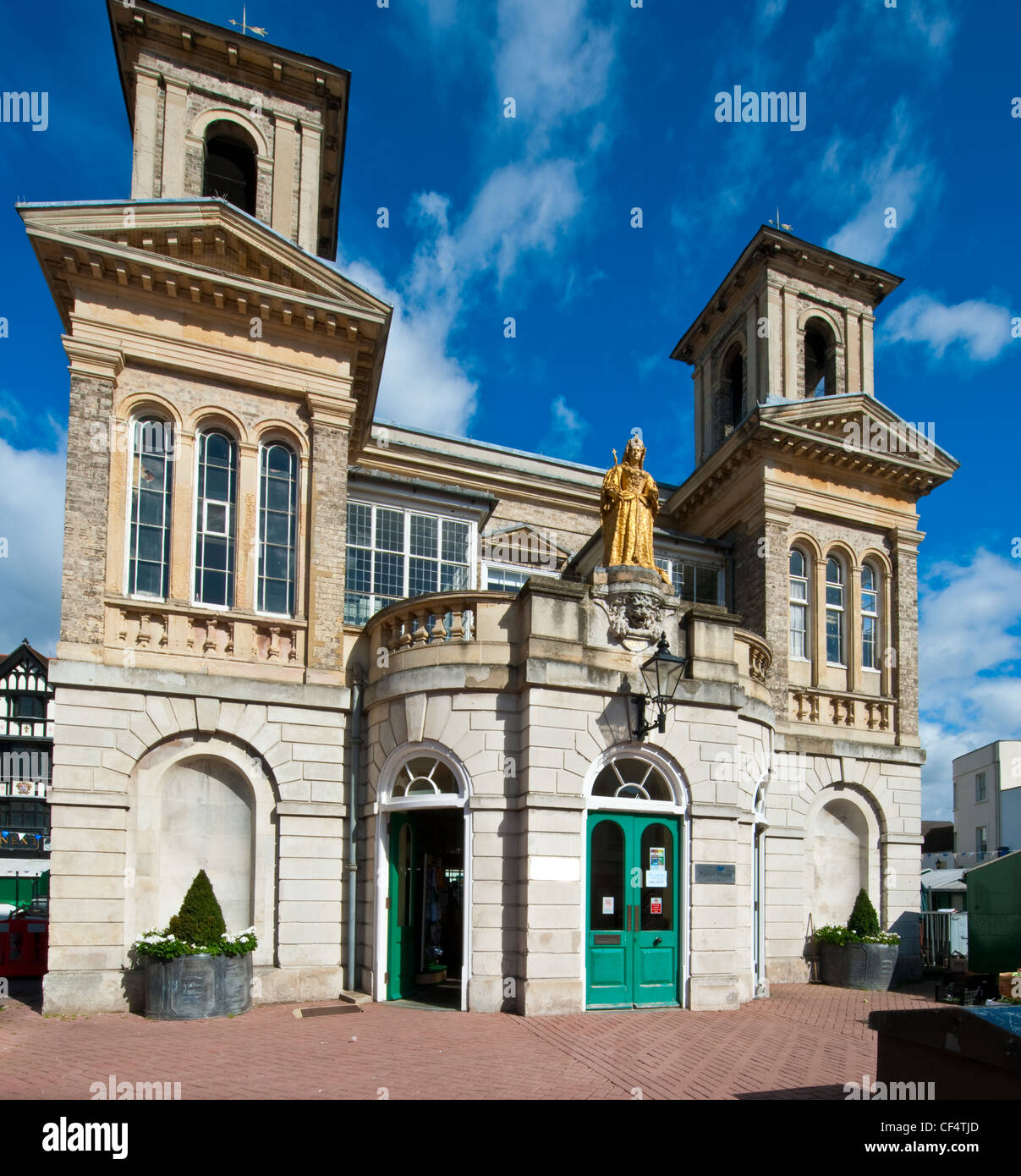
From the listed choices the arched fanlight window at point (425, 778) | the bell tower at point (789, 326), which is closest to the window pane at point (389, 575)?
the arched fanlight window at point (425, 778)

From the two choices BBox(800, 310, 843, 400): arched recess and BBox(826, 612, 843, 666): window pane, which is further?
BBox(800, 310, 843, 400): arched recess

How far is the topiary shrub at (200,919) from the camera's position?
13391mm

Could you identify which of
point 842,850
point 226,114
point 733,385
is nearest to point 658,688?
point 842,850

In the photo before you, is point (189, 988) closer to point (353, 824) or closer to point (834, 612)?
point (353, 824)

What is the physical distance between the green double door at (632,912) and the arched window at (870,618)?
31.1 feet

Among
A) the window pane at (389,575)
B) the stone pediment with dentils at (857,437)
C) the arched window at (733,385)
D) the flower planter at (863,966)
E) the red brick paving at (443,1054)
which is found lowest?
the flower planter at (863,966)

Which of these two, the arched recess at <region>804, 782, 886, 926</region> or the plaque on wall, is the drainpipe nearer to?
the plaque on wall

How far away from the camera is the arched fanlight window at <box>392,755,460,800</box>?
1439 centimetres

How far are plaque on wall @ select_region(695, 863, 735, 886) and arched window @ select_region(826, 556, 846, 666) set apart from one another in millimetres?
8140

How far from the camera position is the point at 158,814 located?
14633 millimetres

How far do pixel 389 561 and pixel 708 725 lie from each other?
255 inches

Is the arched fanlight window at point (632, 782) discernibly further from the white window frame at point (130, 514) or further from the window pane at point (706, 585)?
the window pane at point (706, 585)

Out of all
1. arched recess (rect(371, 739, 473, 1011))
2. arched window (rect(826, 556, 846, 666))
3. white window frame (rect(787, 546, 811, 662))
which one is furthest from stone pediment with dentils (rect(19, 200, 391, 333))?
arched window (rect(826, 556, 846, 666))

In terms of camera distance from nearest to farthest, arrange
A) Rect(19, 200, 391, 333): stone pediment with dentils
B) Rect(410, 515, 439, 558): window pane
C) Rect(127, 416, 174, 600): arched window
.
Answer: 1. Rect(19, 200, 391, 333): stone pediment with dentils
2. Rect(127, 416, 174, 600): arched window
3. Rect(410, 515, 439, 558): window pane
